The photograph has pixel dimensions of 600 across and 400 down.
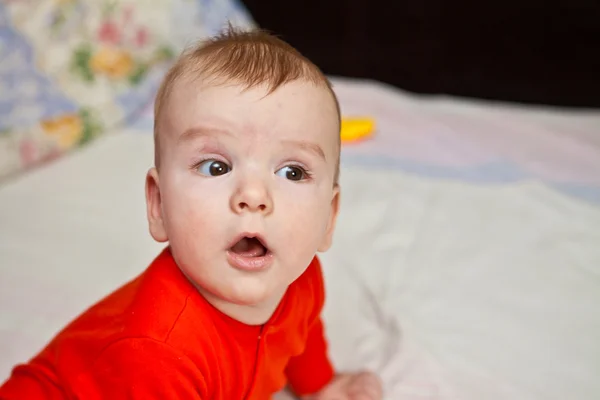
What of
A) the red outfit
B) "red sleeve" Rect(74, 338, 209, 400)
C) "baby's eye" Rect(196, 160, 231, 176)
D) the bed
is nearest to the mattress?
the bed

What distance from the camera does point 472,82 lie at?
2225 millimetres

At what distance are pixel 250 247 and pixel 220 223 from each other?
0.05 meters

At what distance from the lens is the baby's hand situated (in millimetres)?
963

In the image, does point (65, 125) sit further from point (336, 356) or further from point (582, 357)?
point (582, 357)

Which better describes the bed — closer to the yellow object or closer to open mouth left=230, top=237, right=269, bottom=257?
the yellow object

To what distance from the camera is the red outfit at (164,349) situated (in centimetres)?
70

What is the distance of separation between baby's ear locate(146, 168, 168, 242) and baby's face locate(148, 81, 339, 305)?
4 centimetres

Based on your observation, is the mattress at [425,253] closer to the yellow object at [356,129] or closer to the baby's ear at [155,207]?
the yellow object at [356,129]

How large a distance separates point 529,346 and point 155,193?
632mm

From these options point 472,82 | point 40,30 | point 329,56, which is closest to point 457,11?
point 472,82

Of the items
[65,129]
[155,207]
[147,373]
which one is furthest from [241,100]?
[65,129]

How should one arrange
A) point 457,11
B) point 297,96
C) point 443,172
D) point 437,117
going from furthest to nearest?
point 457,11 → point 437,117 → point 443,172 → point 297,96

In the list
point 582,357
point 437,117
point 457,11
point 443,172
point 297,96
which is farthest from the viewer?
point 457,11

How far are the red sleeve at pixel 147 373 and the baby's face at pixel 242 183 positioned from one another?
0.25 feet
